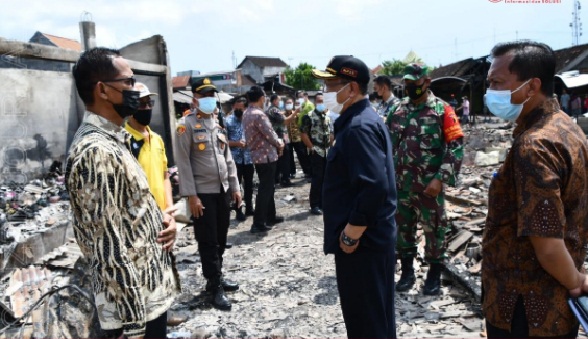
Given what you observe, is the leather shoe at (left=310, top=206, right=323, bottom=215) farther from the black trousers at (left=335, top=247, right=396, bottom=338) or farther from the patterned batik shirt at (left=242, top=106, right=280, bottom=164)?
the black trousers at (left=335, top=247, right=396, bottom=338)

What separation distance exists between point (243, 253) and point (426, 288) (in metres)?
2.62

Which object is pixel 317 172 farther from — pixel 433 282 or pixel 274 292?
pixel 433 282

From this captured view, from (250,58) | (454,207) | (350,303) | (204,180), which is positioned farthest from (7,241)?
(250,58)

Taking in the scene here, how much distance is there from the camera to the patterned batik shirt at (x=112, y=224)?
1943 millimetres

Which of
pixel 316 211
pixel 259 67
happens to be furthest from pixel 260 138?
pixel 259 67

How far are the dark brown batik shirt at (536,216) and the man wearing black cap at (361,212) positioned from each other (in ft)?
2.28

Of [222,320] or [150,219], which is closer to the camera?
[150,219]

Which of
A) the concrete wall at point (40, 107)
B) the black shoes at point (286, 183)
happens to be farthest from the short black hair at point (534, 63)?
the black shoes at point (286, 183)

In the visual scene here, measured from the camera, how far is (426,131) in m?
4.43

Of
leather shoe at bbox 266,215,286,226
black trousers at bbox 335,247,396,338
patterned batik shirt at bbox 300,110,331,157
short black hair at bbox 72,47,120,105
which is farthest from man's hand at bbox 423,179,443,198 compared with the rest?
leather shoe at bbox 266,215,286,226

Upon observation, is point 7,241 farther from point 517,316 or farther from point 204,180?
point 517,316

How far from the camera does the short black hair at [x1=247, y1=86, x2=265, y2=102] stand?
6938 millimetres

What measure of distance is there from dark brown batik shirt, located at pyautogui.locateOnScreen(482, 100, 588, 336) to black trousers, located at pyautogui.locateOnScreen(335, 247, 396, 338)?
707mm

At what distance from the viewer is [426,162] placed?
446cm
